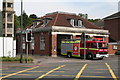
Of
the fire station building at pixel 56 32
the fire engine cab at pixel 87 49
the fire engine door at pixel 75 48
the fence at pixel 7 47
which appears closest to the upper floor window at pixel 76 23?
the fire station building at pixel 56 32

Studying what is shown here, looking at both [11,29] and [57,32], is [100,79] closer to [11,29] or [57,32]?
[57,32]

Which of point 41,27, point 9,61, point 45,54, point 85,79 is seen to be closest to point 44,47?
point 45,54

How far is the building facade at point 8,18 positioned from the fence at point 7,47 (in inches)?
1404

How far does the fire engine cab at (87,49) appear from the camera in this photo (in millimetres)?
30202

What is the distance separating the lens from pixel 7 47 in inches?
1094

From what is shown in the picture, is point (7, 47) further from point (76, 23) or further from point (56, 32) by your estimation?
point (76, 23)

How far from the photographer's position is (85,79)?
1141 cm

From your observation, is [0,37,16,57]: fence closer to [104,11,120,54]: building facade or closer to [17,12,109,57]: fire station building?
[17,12,109,57]: fire station building

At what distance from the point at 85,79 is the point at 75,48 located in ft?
71.1

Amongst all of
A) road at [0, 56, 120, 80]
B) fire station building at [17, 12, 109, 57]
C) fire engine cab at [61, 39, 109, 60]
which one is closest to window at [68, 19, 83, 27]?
fire station building at [17, 12, 109, 57]

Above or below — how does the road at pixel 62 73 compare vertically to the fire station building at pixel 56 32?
below

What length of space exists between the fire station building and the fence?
32.1 ft

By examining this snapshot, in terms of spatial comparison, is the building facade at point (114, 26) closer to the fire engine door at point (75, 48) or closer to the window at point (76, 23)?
the window at point (76, 23)

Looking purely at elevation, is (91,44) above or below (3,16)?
below
